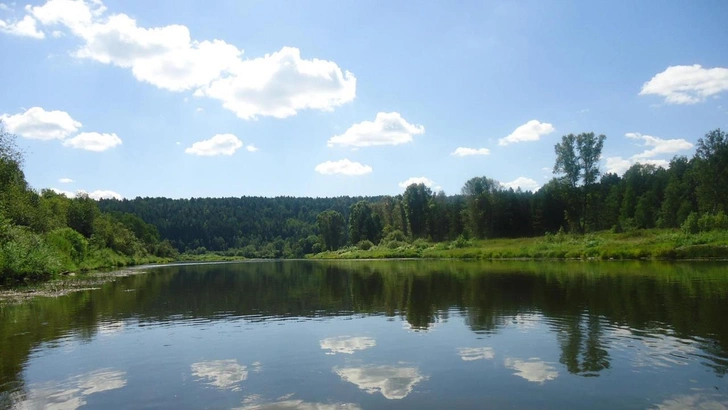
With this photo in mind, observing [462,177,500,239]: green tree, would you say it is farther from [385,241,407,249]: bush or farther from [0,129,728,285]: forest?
[385,241,407,249]: bush

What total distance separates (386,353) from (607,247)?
52157 millimetres

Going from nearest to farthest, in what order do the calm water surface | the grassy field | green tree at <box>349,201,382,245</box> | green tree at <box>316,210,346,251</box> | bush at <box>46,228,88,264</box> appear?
the calm water surface → the grassy field → bush at <box>46,228,88,264</box> → green tree at <box>349,201,382,245</box> → green tree at <box>316,210,346,251</box>

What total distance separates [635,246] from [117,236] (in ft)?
344

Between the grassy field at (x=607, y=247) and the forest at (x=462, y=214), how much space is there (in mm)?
1763

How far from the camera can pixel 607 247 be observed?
5706cm

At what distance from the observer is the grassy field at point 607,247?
48219 millimetres

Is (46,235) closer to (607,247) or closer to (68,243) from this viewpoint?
(68,243)

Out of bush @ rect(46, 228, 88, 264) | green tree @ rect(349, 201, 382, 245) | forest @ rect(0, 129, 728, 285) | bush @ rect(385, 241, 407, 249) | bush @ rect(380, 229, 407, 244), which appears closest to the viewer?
forest @ rect(0, 129, 728, 285)

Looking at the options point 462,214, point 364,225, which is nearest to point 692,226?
point 462,214

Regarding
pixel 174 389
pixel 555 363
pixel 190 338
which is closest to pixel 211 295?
pixel 190 338

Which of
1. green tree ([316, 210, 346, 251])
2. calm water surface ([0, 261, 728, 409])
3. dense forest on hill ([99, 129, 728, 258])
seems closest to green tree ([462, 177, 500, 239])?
dense forest on hill ([99, 129, 728, 258])

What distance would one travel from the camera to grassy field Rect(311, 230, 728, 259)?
4822 centimetres

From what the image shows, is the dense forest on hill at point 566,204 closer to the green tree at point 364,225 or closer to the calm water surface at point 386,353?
the green tree at point 364,225

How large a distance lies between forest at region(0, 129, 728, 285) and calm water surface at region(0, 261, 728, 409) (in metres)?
30.6
